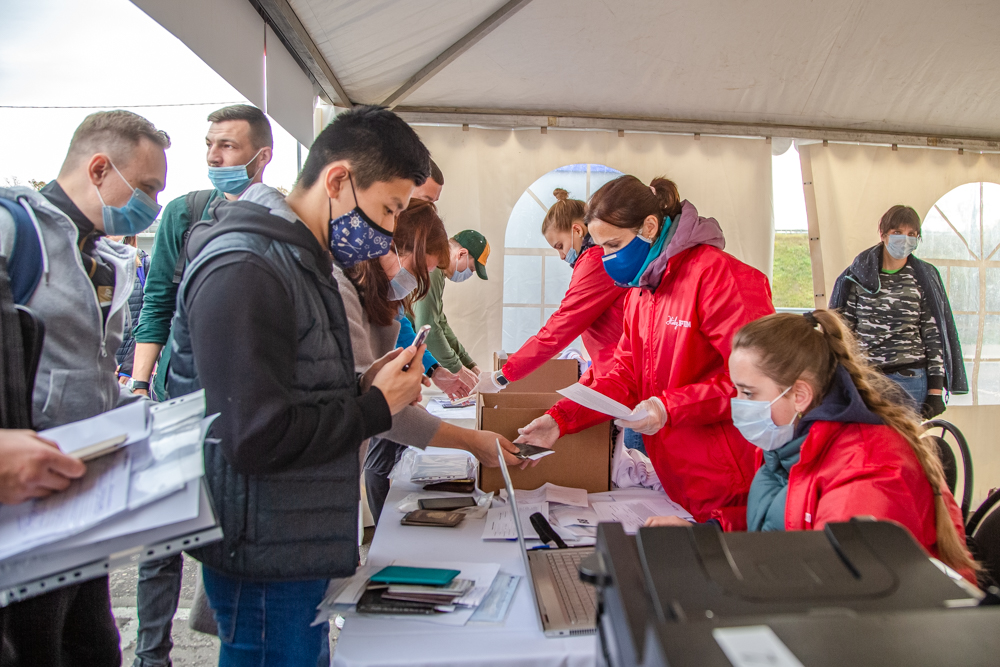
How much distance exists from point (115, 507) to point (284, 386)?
317 mm

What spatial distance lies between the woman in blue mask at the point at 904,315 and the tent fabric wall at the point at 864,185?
1.10 ft

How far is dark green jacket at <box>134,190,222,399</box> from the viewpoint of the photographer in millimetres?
2002

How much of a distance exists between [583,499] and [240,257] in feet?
3.84

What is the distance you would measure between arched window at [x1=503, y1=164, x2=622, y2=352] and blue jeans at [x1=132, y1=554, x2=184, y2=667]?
2616mm

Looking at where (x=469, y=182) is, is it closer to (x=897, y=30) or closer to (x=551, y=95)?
(x=551, y=95)

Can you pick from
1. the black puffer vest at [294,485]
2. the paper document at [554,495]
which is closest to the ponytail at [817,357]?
the paper document at [554,495]

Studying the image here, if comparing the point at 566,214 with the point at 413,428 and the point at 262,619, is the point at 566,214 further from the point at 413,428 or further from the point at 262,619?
the point at 262,619

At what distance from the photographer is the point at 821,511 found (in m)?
1.16

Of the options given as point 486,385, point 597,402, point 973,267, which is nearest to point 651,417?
point 597,402

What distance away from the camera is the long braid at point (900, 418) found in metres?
1.12

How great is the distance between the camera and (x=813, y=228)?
4.11 metres

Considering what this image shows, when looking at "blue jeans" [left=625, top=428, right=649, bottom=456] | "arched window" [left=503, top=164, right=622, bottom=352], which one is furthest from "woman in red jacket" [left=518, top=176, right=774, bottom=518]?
"arched window" [left=503, top=164, right=622, bottom=352]

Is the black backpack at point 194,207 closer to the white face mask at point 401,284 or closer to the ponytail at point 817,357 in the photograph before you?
the white face mask at point 401,284

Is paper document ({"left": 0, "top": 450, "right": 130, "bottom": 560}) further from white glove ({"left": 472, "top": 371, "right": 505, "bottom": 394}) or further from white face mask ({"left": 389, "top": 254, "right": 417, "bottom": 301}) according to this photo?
white glove ({"left": 472, "top": 371, "right": 505, "bottom": 394})
